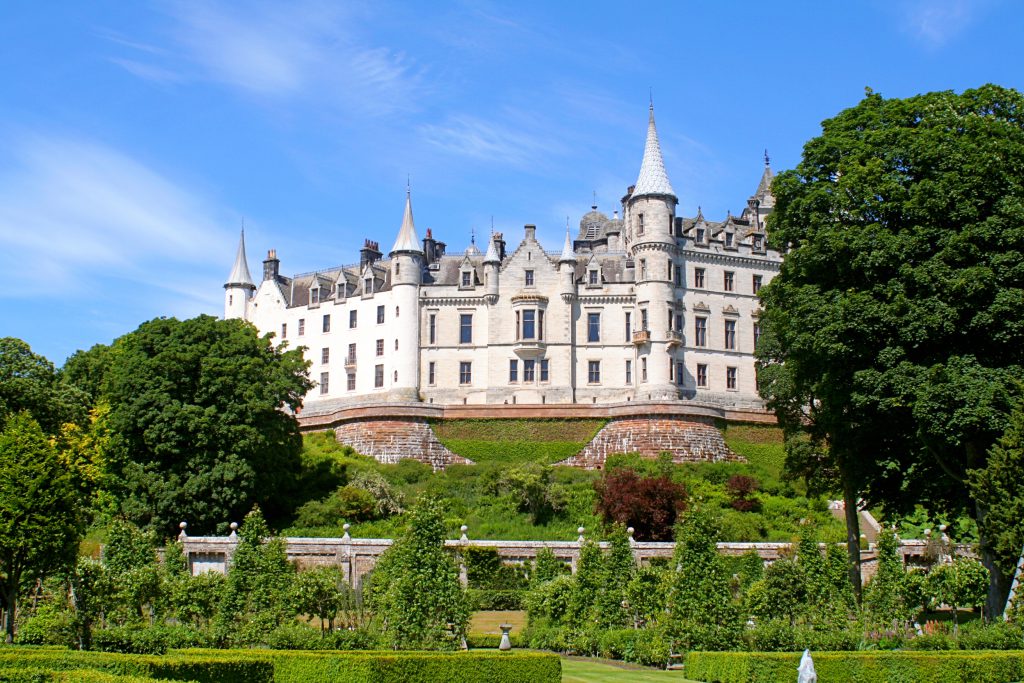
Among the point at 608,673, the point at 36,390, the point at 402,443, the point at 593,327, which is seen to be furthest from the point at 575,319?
the point at 608,673

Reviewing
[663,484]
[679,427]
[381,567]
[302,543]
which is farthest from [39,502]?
[679,427]

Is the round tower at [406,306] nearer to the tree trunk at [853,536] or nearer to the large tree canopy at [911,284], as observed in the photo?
the tree trunk at [853,536]

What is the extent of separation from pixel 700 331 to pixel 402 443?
2035 centimetres

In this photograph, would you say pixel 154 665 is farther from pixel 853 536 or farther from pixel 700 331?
pixel 700 331

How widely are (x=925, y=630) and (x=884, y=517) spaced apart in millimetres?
4781

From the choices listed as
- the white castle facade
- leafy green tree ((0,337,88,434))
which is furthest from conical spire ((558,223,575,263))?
leafy green tree ((0,337,88,434))

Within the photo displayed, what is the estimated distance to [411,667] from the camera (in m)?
24.0

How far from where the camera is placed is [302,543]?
4566 centimetres

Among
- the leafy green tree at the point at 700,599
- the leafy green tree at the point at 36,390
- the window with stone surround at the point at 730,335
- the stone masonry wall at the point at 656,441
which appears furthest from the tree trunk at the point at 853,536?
the window with stone surround at the point at 730,335

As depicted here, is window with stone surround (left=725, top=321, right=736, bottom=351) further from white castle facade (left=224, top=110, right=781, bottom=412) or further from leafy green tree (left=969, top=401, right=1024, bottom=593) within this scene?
leafy green tree (left=969, top=401, right=1024, bottom=593)

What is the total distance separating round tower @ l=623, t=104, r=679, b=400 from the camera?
71.2 metres

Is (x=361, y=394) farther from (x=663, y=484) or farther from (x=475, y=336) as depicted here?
(x=663, y=484)

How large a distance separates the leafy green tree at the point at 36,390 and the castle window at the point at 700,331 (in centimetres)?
3624

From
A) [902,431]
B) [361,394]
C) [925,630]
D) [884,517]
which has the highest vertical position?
[361,394]
